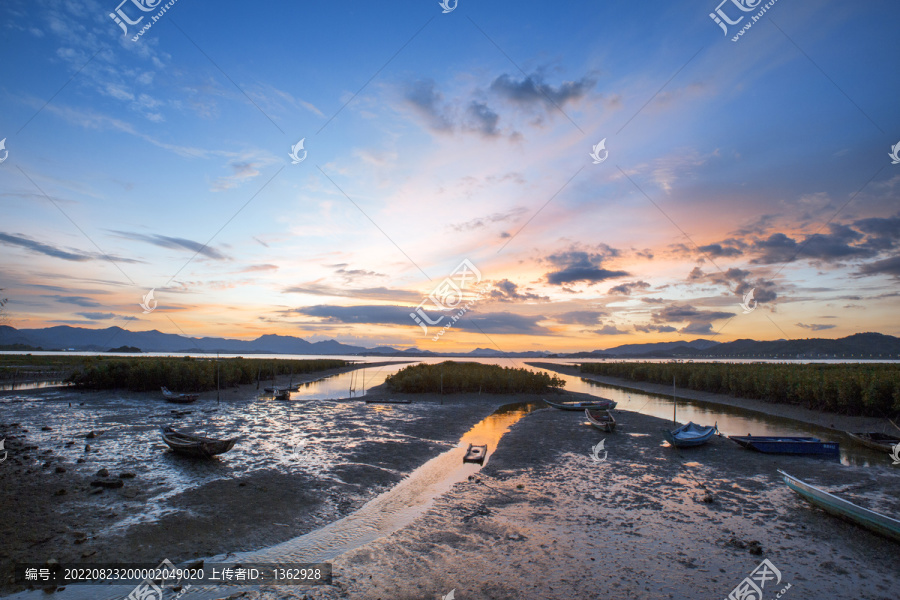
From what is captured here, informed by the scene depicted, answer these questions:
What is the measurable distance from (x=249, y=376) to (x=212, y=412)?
24.7 m

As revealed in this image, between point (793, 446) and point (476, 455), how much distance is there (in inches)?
584

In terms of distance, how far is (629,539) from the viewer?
10352 millimetres

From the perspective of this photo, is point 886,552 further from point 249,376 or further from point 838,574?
point 249,376

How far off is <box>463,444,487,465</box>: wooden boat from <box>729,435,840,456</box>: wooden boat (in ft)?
42.3

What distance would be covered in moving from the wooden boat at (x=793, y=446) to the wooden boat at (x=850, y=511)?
7.17 meters

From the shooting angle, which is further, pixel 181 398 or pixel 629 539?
pixel 181 398

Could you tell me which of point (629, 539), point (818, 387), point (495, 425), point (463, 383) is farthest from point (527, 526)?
point (463, 383)

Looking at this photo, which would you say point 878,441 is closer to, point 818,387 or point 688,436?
point 688,436

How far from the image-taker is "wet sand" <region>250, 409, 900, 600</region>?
823 centimetres

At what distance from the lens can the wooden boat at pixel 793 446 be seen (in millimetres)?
18469

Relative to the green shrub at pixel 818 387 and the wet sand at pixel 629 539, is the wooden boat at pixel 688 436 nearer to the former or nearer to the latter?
the wet sand at pixel 629 539

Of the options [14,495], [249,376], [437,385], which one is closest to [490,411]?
[437,385]

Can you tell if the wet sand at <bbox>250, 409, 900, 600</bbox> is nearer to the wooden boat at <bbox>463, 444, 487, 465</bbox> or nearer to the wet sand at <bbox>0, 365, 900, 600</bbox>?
the wet sand at <bbox>0, 365, 900, 600</bbox>

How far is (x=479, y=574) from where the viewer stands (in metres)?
8.70
